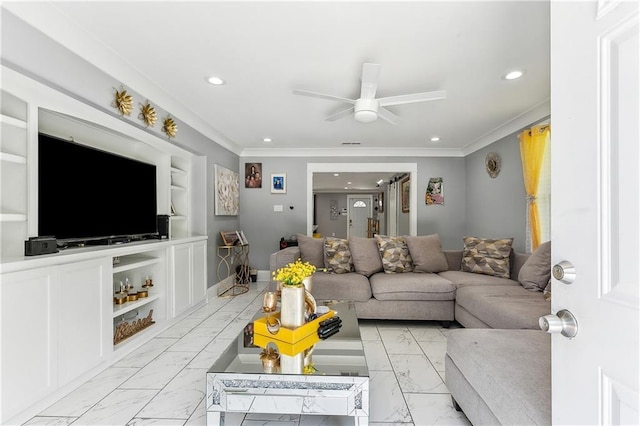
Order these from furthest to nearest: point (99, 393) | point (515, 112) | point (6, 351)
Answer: point (515, 112)
point (99, 393)
point (6, 351)

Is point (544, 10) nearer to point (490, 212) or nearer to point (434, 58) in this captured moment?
point (434, 58)

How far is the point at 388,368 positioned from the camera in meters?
2.23

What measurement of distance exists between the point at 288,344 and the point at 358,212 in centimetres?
1093

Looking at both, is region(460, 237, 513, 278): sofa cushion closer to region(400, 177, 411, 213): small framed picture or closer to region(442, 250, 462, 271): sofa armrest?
region(442, 250, 462, 271): sofa armrest

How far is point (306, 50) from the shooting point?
2.13 metres

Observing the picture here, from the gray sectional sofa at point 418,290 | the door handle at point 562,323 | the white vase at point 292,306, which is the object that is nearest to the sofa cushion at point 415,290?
the gray sectional sofa at point 418,290

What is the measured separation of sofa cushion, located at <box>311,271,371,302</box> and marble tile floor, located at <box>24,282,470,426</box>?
0.35 metres

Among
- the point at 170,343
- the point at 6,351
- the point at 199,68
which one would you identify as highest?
the point at 199,68

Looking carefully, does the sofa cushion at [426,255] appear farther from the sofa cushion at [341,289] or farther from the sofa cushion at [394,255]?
the sofa cushion at [341,289]

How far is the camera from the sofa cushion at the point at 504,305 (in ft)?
6.89

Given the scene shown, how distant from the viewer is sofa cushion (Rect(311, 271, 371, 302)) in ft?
10.2

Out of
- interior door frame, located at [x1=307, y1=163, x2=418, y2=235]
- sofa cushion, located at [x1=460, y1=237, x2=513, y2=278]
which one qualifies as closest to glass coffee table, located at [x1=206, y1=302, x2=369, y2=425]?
sofa cushion, located at [x1=460, y1=237, x2=513, y2=278]

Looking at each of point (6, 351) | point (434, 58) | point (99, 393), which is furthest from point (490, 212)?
point (6, 351)

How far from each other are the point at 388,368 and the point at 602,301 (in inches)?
73.6
